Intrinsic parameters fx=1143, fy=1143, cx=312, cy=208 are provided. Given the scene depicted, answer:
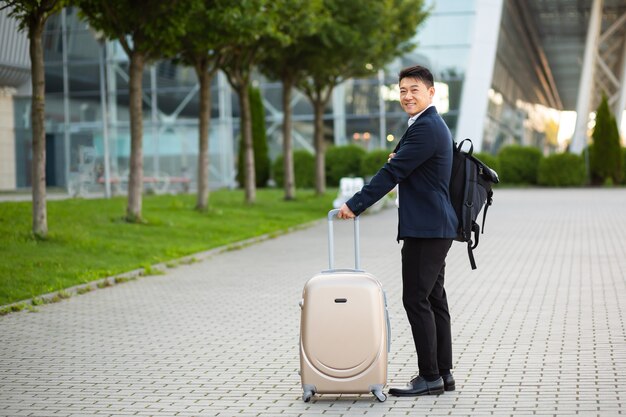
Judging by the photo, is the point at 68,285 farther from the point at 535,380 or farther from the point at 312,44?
the point at 312,44

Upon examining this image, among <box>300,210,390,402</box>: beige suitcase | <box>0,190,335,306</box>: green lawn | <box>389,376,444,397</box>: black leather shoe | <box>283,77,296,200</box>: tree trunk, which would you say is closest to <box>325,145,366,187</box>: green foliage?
<box>283,77,296,200</box>: tree trunk

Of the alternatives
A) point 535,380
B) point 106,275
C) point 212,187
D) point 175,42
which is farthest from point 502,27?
Answer: point 535,380

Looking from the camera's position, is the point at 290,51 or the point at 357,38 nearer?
the point at 357,38

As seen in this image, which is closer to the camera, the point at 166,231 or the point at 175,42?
the point at 166,231

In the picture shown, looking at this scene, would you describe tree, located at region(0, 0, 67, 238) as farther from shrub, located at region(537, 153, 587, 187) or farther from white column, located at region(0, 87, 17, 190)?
shrub, located at region(537, 153, 587, 187)

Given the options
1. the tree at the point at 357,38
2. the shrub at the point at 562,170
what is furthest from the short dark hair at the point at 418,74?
the shrub at the point at 562,170

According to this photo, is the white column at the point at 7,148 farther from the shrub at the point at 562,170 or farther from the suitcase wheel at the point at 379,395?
the suitcase wheel at the point at 379,395

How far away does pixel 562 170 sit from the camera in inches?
1860

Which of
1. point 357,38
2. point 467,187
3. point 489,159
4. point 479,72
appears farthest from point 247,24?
point 479,72

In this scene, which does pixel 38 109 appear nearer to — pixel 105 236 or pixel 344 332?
pixel 105 236

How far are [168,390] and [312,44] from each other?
22887mm

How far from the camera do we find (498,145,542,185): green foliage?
158ft

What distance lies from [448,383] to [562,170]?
41534mm

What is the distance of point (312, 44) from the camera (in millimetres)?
29422
